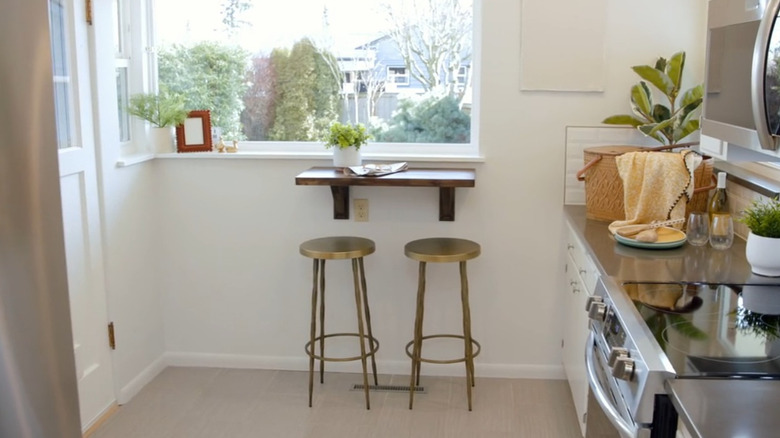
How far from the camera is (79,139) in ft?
9.98

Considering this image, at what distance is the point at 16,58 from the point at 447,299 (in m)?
2.95

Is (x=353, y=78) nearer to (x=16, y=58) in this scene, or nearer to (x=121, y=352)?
(x=121, y=352)

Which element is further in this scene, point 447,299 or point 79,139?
point 447,299

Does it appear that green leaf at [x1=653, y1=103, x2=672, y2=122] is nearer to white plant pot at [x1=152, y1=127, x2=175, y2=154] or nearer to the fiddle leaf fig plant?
the fiddle leaf fig plant

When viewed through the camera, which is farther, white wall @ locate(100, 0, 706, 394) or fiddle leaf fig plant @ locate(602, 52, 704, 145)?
white wall @ locate(100, 0, 706, 394)

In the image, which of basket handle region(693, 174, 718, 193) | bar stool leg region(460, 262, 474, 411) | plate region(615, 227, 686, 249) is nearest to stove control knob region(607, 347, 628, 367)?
plate region(615, 227, 686, 249)

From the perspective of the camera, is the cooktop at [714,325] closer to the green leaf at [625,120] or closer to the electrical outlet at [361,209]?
the green leaf at [625,120]

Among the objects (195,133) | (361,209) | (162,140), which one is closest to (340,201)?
(361,209)

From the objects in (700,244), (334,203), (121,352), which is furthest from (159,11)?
(700,244)

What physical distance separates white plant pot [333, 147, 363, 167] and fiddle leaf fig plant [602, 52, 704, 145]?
3.55 feet

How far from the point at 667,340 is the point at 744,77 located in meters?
0.68

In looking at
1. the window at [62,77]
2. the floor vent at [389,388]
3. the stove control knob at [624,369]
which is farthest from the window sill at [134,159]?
the stove control knob at [624,369]

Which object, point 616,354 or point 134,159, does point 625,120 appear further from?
point 134,159

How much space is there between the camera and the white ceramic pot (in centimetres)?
213
